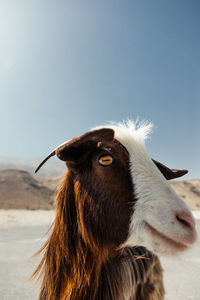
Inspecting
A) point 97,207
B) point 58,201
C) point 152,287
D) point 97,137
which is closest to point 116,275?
point 152,287

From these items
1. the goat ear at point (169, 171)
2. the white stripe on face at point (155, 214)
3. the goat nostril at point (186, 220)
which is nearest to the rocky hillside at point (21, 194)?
the goat ear at point (169, 171)

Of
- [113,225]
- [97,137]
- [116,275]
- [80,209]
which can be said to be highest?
[97,137]

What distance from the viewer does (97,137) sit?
Result: 4.60 ft

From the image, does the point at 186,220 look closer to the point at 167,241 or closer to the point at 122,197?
the point at 167,241

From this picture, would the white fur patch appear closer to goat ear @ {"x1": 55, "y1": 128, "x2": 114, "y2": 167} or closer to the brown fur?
the brown fur

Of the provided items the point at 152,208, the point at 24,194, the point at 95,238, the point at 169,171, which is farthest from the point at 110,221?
the point at 24,194

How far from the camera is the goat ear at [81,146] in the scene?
1359 mm

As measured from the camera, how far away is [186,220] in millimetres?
1181

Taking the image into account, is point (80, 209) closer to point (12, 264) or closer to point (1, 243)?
point (12, 264)

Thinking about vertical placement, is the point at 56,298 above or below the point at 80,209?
below

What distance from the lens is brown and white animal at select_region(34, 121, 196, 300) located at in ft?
4.05

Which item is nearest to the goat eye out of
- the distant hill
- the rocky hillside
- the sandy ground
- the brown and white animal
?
the brown and white animal

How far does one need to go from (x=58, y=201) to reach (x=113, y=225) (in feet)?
1.84

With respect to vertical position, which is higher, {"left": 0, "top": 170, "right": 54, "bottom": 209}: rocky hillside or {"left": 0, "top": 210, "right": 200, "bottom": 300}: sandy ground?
{"left": 0, "top": 170, "right": 54, "bottom": 209}: rocky hillside
